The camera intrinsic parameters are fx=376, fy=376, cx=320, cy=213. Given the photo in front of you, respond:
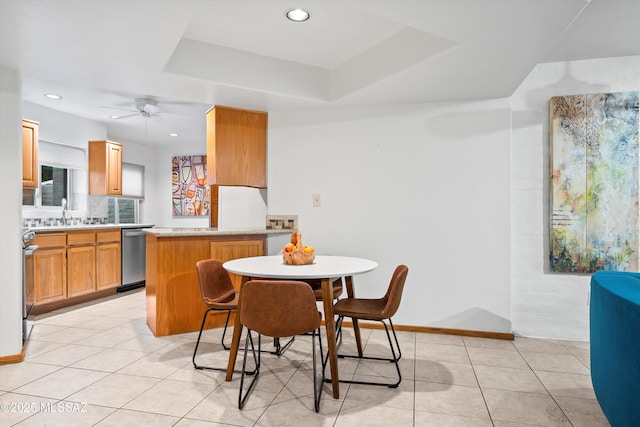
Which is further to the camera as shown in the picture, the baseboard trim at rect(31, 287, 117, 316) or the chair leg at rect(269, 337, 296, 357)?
the baseboard trim at rect(31, 287, 117, 316)

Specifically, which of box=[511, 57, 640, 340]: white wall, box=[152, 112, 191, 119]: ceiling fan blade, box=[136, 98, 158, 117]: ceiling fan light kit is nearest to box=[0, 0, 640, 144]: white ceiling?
box=[511, 57, 640, 340]: white wall

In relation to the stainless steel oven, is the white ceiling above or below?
above

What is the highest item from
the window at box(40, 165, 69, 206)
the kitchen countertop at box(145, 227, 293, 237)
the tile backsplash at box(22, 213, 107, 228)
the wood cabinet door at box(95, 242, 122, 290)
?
the window at box(40, 165, 69, 206)

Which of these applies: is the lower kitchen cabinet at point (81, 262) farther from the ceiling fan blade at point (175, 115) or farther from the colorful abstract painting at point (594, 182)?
the colorful abstract painting at point (594, 182)

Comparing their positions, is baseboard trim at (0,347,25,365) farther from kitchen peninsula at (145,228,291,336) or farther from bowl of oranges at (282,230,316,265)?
bowl of oranges at (282,230,316,265)

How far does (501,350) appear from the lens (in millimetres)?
3033

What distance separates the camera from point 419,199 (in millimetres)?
3535

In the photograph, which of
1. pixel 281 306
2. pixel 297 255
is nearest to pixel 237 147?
pixel 297 255

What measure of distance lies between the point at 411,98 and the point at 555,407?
2.56m

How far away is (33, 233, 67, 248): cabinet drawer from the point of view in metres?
3.99

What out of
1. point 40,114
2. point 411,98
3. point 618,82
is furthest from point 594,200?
point 40,114

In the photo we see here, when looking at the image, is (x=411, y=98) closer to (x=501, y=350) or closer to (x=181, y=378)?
(x=501, y=350)

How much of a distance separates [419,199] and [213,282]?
1.98 meters

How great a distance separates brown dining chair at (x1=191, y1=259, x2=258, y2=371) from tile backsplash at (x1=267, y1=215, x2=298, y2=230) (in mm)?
1068
